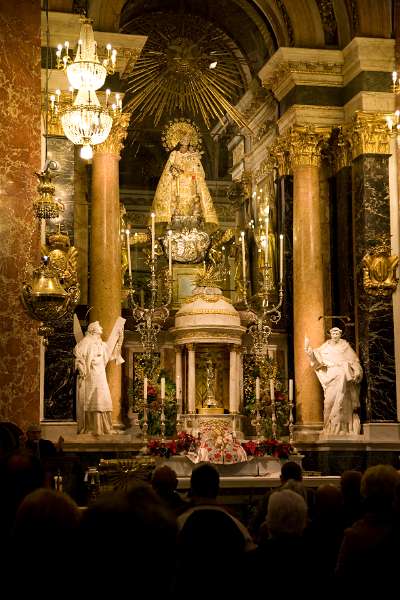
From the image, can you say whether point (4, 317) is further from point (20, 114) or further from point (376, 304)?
point (376, 304)

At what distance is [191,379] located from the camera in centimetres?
1656

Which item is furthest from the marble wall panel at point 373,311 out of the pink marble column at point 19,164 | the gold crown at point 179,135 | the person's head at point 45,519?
the person's head at point 45,519

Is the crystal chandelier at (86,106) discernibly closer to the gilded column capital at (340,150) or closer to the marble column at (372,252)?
the marble column at (372,252)

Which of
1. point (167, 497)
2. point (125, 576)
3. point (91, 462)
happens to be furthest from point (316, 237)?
point (125, 576)

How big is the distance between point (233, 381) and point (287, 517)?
1199 cm

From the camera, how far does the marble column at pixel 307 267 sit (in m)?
17.2

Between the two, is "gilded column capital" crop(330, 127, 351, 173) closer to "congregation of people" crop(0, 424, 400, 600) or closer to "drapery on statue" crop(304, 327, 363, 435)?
"drapery on statue" crop(304, 327, 363, 435)

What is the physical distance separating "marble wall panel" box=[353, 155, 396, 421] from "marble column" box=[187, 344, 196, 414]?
9.00 feet

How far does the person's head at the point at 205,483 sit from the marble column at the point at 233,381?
10818 mm

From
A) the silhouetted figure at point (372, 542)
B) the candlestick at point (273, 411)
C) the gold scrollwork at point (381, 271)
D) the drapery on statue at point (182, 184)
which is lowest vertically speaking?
the silhouetted figure at point (372, 542)

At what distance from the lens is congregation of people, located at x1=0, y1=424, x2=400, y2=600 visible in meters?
3.20

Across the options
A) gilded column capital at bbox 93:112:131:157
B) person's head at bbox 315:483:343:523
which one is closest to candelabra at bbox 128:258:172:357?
gilded column capital at bbox 93:112:131:157

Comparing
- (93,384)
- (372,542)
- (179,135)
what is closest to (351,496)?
(372,542)

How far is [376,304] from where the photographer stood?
16.5 meters
